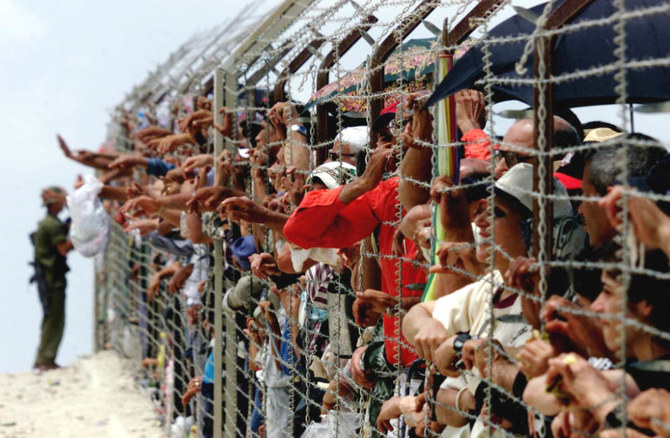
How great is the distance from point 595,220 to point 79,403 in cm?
774

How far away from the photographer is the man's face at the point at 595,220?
2.06m

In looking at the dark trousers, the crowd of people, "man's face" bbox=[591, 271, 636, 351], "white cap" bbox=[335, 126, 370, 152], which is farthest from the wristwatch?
the dark trousers

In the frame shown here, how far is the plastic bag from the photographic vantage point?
24.3 feet

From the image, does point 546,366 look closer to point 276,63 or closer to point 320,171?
point 320,171

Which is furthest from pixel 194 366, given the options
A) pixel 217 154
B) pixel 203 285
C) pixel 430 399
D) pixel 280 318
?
pixel 430 399

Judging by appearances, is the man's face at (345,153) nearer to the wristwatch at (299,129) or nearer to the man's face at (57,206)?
the wristwatch at (299,129)

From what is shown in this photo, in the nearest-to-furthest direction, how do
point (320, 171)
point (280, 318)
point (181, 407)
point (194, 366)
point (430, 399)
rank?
1. point (430, 399)
2. point (320, 171)
3. point (280, 318)
4. point (194, 366)
5. point (181, 407)

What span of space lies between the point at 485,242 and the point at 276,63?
106 inches

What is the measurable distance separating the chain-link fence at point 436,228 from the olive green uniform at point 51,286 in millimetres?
5035

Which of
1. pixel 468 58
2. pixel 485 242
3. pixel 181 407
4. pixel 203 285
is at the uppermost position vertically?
pixel 468 58

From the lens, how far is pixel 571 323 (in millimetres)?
1931

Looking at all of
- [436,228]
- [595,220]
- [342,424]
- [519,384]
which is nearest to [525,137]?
[436,228]

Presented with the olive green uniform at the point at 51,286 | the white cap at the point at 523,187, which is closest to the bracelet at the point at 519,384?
the white cap at the point at 523,187

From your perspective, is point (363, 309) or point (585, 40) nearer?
point (585, 40)
